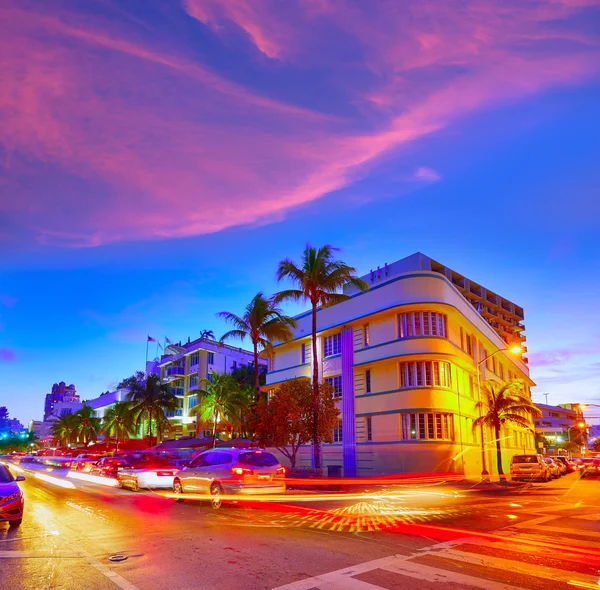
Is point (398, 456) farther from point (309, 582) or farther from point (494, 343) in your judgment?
point (309, 582)

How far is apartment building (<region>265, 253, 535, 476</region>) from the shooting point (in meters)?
30.4

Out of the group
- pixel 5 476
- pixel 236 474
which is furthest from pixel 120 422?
pixel 5 476

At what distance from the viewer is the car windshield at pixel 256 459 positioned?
15.5 metres

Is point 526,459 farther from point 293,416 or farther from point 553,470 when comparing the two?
point 293,416

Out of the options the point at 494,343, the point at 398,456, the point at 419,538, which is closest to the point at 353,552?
the point at 419,538

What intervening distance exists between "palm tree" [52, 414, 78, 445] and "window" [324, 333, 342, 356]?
7188 cm

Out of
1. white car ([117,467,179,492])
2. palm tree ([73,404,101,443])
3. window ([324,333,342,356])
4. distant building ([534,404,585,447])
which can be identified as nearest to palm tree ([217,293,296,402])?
window ([324,333,342,356])

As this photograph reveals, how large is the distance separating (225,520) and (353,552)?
4.75m

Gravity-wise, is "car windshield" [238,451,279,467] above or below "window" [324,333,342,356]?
below

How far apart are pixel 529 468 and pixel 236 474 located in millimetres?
22324

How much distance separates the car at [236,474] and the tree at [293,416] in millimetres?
11310

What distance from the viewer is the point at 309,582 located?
21.9ft

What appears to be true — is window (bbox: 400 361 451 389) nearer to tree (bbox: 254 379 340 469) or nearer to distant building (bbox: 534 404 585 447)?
tree (bbox: 254 379 340 469)

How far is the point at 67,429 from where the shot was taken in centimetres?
9819
